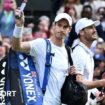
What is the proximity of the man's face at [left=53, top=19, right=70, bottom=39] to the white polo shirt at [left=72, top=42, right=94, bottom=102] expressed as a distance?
0.41 m

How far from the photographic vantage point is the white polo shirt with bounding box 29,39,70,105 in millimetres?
8250

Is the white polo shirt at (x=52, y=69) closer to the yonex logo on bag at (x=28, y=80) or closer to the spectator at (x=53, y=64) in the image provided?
the spectator at (x=53, y=64)

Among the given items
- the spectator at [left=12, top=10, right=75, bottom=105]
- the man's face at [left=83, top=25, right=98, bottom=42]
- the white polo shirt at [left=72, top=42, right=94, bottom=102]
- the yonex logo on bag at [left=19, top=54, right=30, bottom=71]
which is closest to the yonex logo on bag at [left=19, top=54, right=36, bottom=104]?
the yonex logo on bag at [left=19, top=54, right=30, bottom=71]

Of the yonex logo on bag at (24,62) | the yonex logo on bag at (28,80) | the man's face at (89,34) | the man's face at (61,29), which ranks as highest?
the man's face at (61,29)

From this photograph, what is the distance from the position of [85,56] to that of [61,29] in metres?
0.62

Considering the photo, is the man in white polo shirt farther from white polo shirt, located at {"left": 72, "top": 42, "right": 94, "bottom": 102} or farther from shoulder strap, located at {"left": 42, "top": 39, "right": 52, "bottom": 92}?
shoulder strap, located at {"left": 42, "top": 39, "right": 52, "bottom": 92}

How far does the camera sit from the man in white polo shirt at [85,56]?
8438mm

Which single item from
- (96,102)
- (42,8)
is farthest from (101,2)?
(96,102)

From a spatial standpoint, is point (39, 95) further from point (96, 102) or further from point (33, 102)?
point (96, 102)

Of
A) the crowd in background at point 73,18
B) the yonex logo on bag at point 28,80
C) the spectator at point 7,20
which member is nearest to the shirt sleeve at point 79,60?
the yonex logo on bag at point 28,80

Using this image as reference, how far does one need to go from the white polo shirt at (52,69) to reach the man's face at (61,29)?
151 mm

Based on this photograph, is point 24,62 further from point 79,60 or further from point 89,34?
A: point 89,34

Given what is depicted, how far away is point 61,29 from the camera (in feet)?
27.6

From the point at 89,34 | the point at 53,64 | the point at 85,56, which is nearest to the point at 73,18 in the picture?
the point at 89,34
